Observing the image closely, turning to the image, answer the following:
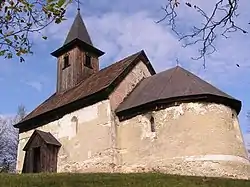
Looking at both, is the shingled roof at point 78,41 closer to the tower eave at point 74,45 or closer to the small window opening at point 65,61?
the tower eave at point 74,45

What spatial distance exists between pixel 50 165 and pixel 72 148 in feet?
5.58

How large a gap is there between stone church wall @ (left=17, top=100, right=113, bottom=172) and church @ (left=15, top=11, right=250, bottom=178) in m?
0.05

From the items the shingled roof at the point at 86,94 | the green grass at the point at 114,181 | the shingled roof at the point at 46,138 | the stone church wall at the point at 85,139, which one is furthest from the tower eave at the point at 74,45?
the green grass at the point at 114,181

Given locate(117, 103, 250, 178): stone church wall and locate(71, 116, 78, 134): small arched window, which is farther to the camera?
locate(71, 116, 78, 134): small arched window

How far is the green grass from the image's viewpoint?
13.1 meters

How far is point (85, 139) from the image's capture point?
68.0 feet

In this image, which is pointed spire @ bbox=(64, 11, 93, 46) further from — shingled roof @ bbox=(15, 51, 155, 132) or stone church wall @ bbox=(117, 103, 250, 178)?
stone church wall @ bbox=(117, 103, 250, 178)

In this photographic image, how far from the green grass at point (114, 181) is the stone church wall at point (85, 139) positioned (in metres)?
4.63

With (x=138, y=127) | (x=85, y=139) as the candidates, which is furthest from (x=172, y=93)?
(x=85, y=139)

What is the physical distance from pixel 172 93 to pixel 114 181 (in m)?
6.88

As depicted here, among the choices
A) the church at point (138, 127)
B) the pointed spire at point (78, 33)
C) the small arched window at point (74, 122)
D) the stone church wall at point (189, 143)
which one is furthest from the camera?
the pointed spire at point (78, 33)

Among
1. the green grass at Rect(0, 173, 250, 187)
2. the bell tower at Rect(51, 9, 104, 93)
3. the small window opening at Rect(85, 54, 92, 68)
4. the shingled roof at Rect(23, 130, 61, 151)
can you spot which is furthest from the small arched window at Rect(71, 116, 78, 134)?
the green grass at Rect(0, 173, 250, 187)

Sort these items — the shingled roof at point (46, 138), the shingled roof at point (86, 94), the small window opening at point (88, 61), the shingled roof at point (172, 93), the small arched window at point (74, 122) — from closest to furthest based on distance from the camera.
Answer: the shingled roof at point (172, 93)
the shingled roof at point (86, 94)
the small arched window at point (74, 122)
the shingled roof at point (46, 138)
the small window opening at point (88, 61)

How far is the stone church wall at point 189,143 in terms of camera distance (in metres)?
17.5
